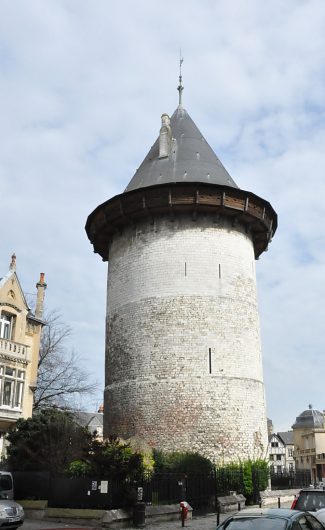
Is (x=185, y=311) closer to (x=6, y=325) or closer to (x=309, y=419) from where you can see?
(x=6, y=325)

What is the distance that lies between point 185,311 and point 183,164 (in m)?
7.71

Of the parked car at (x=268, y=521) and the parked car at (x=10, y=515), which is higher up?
the parked car at (x=268, y=521)

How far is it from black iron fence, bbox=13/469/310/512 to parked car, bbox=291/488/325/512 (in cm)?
538

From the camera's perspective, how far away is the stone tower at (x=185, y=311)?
2319cm

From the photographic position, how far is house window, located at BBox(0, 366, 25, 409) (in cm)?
2147

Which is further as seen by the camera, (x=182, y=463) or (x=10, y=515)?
(x=182, y=463)

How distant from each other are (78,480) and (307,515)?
31.2ft

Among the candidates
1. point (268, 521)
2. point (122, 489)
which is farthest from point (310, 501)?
point (122, 489)

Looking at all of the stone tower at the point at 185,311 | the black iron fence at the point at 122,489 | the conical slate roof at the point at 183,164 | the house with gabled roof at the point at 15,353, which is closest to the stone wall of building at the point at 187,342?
the stone tower at the point at 185,311

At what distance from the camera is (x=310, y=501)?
10906 millimetres

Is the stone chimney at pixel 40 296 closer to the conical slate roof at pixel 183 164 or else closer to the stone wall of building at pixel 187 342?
the stone wall of building at pixel 187 342

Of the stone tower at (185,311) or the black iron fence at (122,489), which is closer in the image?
the black iron fence at (122,489)

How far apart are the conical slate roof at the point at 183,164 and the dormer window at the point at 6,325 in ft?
29.5

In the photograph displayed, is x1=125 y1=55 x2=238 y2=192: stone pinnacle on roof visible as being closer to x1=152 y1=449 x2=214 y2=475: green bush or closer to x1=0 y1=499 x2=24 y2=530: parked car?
x1=152 y1=449 x2=214 y2=475: green bush
